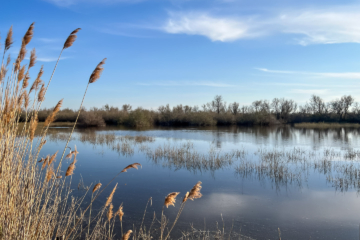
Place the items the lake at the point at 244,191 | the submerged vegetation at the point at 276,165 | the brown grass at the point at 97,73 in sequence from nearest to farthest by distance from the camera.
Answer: the brown grass at the point at 97,73
the lake at the point at 244,191
the submerged vegetation at the point at 276,165

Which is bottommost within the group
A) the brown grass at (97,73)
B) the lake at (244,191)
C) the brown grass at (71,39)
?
the lake at (244,191)

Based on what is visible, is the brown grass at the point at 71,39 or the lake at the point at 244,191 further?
the lake at the point at 244,191

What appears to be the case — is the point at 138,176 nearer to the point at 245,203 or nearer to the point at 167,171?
the point at 167,171

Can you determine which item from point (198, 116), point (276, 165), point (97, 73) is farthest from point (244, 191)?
point (198, 116)

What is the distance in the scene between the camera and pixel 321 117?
46.4m

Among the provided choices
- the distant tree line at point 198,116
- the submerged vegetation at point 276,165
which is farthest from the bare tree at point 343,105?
the submerged vegetation at point 276,165

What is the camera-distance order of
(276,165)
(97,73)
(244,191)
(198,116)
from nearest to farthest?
(97,73) < (244,191) < (276,165) < (198,116)

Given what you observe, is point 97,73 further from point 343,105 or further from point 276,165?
point 343,105

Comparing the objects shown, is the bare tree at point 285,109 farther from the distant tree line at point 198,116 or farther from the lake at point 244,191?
the lake at point 244,191

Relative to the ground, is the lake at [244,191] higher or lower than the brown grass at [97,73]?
lower

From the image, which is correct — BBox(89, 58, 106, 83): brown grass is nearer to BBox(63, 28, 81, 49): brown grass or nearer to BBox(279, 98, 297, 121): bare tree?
BBox(63, 28, 81, 49): brown grass

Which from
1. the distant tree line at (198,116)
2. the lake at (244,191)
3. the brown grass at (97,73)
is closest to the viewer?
the brown grass at (97,73)

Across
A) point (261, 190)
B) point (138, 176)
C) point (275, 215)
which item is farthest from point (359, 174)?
point (138, 176)

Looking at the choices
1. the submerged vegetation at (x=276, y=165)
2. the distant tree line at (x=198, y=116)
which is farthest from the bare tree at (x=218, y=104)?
the submerged vegetation at (x=276, y=165)
